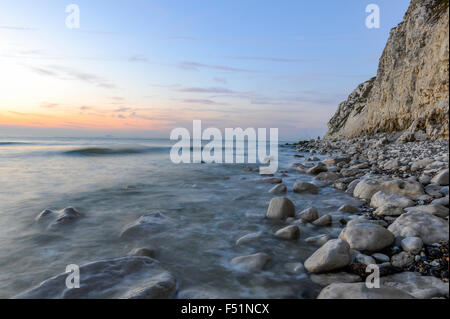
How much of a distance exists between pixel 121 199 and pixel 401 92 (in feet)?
58.3

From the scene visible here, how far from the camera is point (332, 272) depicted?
101 inches

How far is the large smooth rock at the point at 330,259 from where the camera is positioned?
2568mm

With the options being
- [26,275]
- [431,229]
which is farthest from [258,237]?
[26,275]

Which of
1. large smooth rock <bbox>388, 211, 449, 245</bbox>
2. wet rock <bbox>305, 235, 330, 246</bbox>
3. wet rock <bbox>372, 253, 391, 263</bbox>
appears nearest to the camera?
wet rock <bbox>372, 253, 391, 263</bbox>

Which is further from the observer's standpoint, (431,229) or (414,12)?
(414,12)

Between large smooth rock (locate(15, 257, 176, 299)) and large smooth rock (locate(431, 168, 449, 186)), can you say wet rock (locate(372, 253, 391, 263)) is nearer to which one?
large smooth rock (locate(15, 257, 176, 299))

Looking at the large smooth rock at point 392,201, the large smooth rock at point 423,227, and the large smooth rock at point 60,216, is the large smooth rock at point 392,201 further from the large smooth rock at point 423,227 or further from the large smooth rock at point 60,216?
the large smooth rock at point 60,216

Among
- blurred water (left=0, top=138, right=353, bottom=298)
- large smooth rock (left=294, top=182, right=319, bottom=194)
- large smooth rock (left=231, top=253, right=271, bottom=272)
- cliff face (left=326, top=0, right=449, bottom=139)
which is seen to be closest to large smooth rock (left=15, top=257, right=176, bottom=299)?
blurred water (left=0, top=138, right=353, bottom=298)

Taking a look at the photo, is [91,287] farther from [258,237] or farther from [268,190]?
[268,190]

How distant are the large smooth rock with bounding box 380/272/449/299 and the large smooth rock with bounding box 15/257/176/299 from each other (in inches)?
78.9

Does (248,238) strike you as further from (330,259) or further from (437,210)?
(437,210)

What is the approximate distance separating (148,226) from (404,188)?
14.7ft

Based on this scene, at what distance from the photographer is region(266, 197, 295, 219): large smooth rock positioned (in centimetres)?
450
